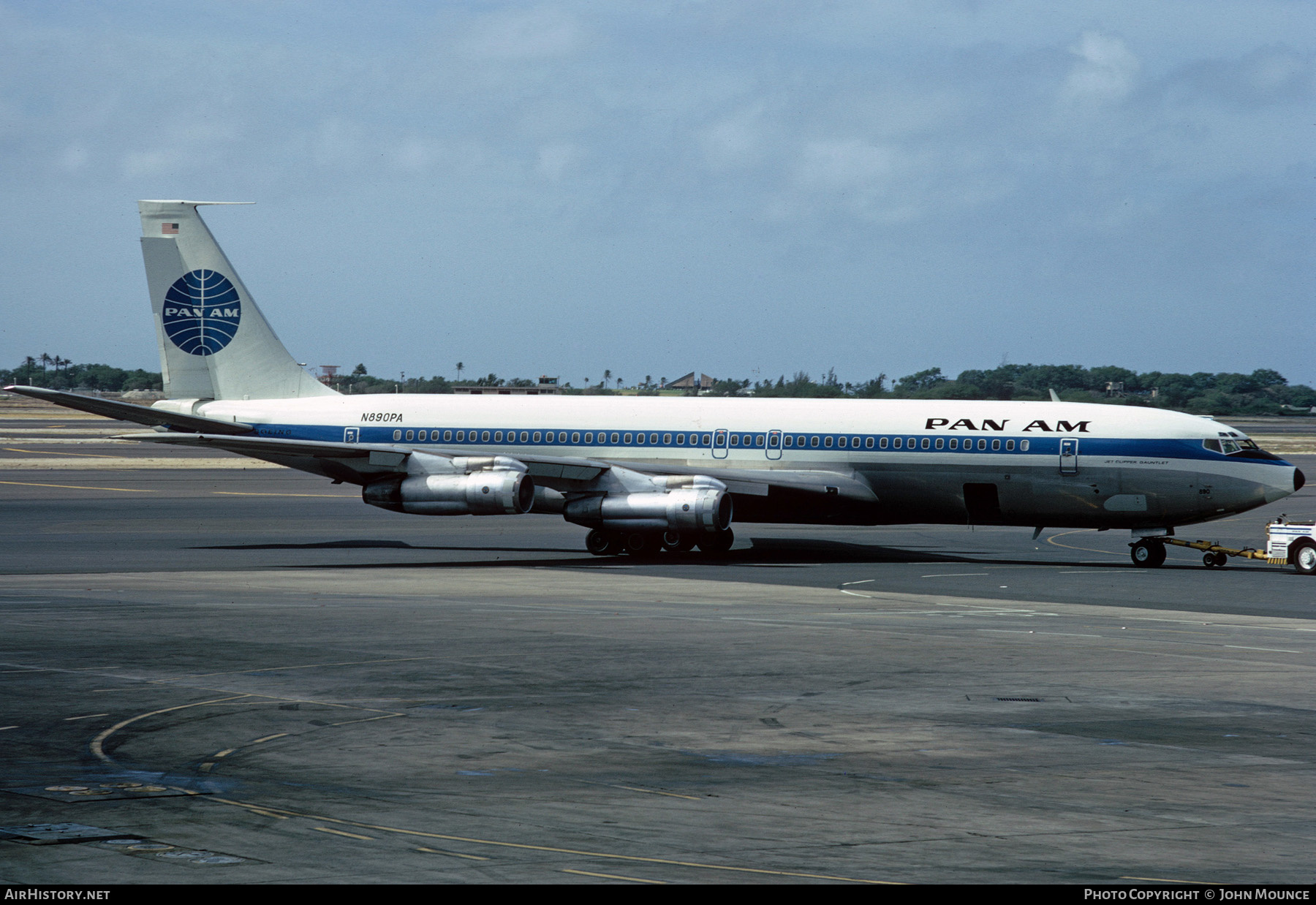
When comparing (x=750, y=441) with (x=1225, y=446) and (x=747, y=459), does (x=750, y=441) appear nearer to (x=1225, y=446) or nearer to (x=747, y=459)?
Answer: (x=747, y=459)

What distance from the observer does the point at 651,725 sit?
17.4 metres

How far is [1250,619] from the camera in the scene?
93.4 ft

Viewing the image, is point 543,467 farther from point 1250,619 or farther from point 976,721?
point 976,721

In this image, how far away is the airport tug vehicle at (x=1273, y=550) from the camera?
127ft

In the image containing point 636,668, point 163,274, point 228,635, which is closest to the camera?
point 636,668

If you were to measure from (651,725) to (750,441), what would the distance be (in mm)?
26552

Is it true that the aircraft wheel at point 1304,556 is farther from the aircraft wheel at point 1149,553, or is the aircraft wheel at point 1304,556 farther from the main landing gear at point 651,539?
the main landing gear at point 651,539

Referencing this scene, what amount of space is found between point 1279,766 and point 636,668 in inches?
374

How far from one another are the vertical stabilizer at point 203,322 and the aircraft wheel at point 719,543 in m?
14.6

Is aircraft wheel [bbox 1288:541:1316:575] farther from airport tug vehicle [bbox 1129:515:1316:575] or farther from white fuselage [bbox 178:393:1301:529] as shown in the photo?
white fuselage [bbox 178:393:1301:529]

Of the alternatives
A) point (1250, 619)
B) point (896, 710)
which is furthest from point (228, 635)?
point (1250, 619)

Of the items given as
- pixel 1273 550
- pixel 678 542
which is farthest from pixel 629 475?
pixel 1273 550

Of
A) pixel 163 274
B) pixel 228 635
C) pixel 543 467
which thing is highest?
pixel 163 274
